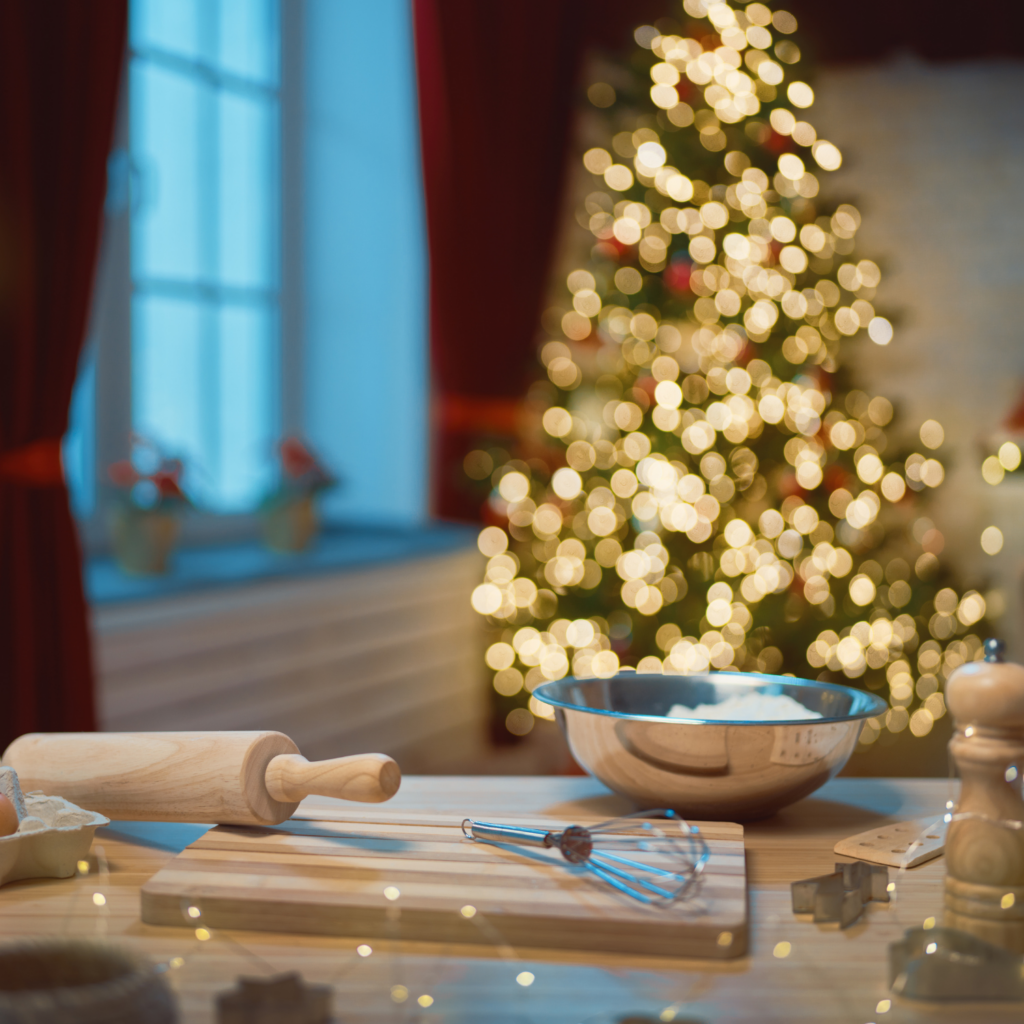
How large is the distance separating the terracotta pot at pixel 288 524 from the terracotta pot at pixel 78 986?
2421 millimetres

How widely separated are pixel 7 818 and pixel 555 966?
1.21 feet

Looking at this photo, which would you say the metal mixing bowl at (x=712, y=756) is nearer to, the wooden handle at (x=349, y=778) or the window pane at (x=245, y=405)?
the wooden handle at (x=349, y=778)

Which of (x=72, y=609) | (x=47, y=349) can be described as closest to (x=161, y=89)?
(x=47, y=349)

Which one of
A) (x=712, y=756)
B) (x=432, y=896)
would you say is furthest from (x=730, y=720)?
(x=432, y=896)

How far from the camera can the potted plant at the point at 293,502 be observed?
294 centimetres

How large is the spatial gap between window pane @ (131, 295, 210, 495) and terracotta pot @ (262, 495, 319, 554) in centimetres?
18

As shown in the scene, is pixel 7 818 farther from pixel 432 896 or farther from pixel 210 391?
pixel 210 391

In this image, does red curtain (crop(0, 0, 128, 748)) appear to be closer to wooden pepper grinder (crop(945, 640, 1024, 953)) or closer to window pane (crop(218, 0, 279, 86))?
window pane (crop(218, 0, 279, 86))

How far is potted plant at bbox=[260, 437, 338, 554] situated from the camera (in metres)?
2.94

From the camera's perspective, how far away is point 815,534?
3014mm

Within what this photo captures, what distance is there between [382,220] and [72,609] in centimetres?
181

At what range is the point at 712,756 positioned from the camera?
84 centimetres

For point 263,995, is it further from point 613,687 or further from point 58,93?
point 58,93

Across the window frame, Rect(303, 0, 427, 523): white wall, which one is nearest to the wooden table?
the window frame
